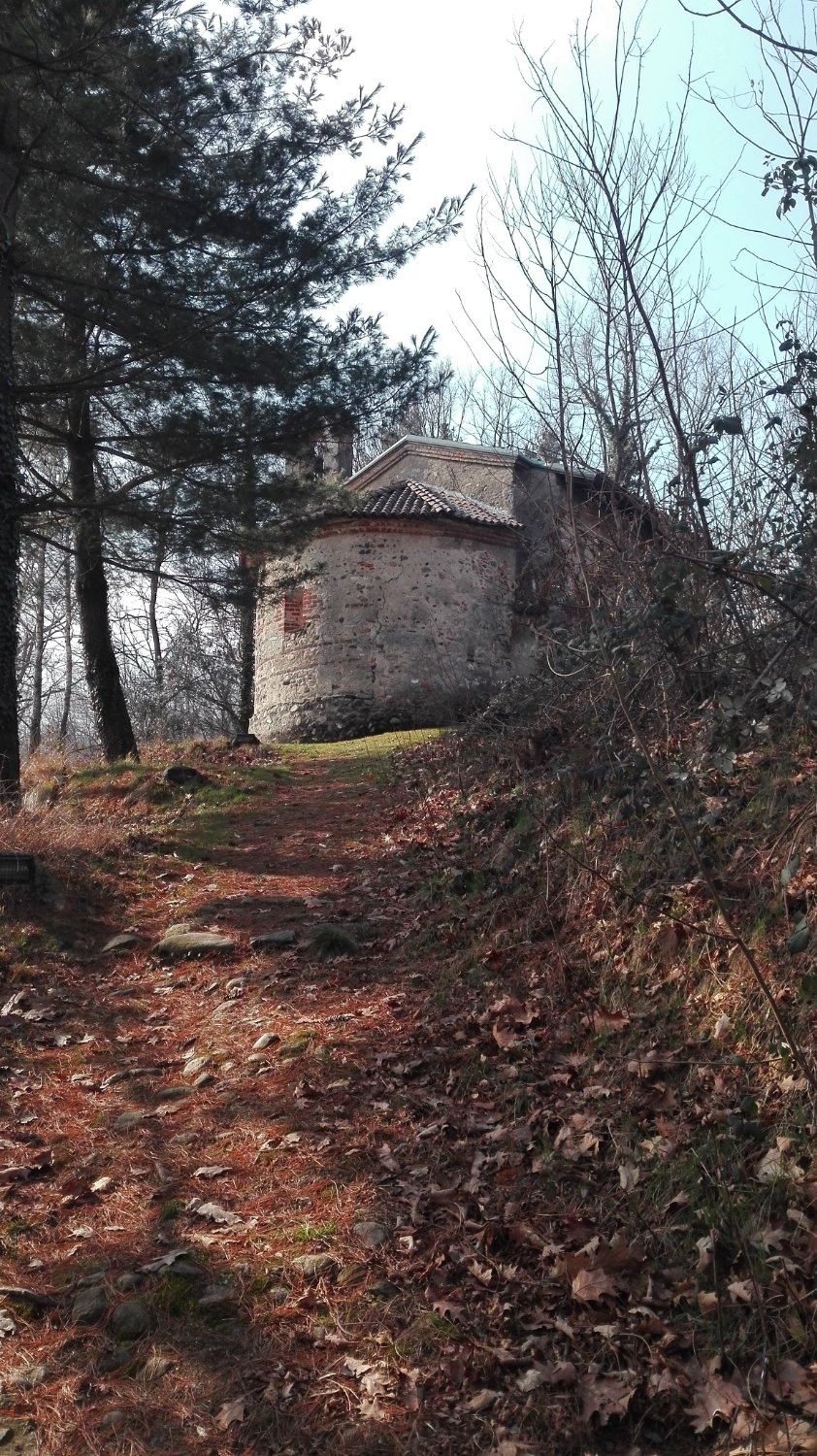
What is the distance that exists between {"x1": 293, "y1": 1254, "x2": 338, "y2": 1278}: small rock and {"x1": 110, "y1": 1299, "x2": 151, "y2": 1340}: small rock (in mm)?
490

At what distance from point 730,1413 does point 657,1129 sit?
110 cm

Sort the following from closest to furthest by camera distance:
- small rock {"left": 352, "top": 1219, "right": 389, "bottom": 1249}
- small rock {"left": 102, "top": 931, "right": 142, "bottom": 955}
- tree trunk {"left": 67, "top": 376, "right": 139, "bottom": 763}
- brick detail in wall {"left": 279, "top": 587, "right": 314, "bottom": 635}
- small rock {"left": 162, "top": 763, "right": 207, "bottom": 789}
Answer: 1. small rock {"left": 352, "top": 1219, "right": 389, "bottom": 1249}
2. small rock {"left": 102, "top": 931, "right": 142, "bottom": 955}
3. small rock {"left": 162, "top": 763, "right": 207, "bottom": 789}
4. tree trunk {"left": 67, "top": 376, "right": 139, "bottom": 763}
5. brick detail in wall {"left": 279, "top": 587, "right": 314, "bottom": 635}

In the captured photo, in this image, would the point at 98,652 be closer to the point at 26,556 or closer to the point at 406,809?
the point at 26,556

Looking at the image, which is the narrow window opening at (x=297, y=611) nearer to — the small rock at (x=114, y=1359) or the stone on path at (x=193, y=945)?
the stone on path at (x=193, y=945)

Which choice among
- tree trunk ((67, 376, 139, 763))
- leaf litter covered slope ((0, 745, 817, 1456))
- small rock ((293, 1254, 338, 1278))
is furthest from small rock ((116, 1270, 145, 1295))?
tree trunk ((67, 376, 139, 763))

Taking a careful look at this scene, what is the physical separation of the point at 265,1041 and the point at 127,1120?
817mm

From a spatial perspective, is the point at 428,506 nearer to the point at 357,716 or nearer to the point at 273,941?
the point at 357,716

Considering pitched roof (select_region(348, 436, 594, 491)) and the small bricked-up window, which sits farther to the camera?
pitched roof (select_region(348, 436, 594, 491))

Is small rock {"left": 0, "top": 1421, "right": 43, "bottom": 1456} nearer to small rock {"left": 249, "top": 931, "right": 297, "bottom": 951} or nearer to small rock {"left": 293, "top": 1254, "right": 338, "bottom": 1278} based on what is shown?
small rock {"left": 293, "top": 1254, "right": 338, "bottom": 1278}

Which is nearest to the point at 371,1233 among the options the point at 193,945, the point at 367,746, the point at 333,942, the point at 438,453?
the point at 333,942

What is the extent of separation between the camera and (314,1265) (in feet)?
11.5

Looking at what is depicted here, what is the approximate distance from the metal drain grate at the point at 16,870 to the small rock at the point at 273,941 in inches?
65.1

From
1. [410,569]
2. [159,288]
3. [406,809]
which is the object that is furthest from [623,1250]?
[410,569]

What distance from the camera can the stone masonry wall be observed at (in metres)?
19.5
